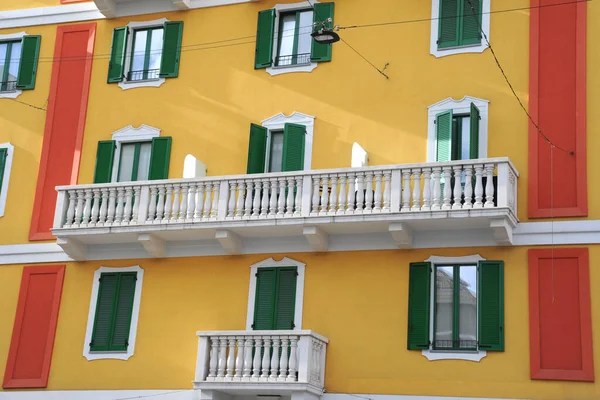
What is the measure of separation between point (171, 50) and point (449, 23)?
6899 mm

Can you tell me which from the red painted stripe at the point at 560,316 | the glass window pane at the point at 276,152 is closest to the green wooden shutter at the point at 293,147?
the glass window pane at the point at 276,152

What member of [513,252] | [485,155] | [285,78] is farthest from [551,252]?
[285,78]

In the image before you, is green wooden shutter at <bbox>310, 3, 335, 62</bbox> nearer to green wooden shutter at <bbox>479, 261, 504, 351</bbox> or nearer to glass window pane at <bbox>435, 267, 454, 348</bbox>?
glass window pane at <bbox>435, 267, 454, 348</bbox>

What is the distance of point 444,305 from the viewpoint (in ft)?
74.2

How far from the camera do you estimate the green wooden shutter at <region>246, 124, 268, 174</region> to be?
81.4 feet

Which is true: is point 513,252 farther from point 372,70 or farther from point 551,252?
point 372,70

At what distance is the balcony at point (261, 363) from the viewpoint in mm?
22031

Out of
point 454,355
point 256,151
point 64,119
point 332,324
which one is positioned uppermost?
point 64,119

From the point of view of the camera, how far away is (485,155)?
23.1 meters

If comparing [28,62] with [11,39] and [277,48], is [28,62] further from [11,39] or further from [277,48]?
[277,48]

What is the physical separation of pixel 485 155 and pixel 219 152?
6.30 meters

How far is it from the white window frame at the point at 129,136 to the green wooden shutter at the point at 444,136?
693 centimetres

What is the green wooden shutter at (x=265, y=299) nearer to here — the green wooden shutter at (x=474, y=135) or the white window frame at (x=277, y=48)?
the white window frame at (x=277, y=48)

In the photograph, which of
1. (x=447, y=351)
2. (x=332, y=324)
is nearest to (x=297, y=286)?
(x=332, y=324)
